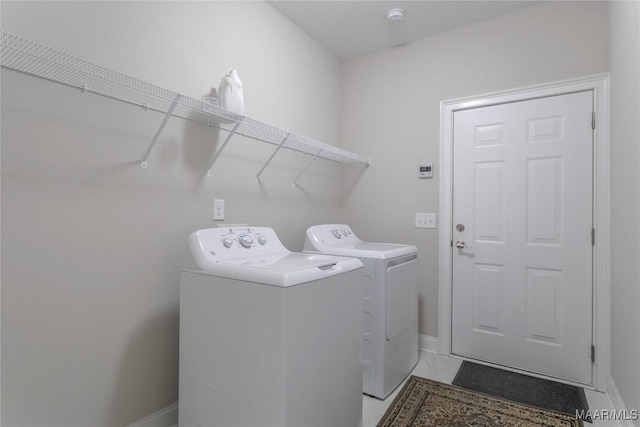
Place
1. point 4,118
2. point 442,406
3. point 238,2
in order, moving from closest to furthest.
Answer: point 4,118, point 442,406, point 238,2

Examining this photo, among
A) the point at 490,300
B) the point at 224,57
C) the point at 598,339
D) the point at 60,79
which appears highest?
the point at 224,57

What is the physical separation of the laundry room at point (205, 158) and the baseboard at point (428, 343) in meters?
0.06

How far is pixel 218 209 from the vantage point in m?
1.98

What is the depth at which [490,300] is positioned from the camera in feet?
8.25

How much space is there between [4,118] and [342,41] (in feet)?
7.88

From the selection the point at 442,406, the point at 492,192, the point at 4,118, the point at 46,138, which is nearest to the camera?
the point at 4,118

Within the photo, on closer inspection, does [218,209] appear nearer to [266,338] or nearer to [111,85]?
[111,85]

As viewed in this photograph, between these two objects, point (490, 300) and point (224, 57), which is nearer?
point (224, 57)

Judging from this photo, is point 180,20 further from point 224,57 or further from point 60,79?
point 60,79

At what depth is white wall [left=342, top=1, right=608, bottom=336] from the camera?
2.27 meters

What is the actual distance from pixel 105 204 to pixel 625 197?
8.40 ft

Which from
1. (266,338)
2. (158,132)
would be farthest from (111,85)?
(266,338)

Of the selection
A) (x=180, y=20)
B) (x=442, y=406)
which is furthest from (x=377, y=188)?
(x=180, y=20)

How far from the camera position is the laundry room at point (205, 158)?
50.2 inches
